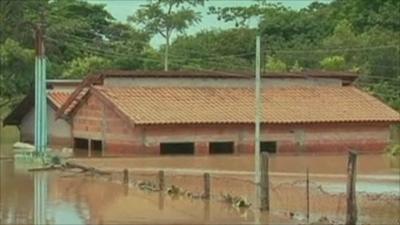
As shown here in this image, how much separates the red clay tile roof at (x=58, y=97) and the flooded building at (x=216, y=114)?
1811 mm

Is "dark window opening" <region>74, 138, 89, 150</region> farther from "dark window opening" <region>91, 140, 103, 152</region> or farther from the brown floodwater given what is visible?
the brown floodwater

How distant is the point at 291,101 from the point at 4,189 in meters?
21.1

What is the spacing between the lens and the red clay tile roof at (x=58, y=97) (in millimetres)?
49688

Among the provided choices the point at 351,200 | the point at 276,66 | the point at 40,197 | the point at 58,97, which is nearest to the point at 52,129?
the point at 58,97

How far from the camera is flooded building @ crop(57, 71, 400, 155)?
43.5 metres

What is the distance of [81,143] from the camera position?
48344 mm

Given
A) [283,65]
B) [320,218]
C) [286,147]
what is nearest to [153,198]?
[320,218]

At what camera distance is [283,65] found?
61.8m

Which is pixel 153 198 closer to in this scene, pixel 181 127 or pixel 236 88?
pixel 181 127

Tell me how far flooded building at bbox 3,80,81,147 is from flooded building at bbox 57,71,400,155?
197cm

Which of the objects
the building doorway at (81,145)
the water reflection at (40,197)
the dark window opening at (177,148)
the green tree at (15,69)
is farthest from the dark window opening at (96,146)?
the water reflection at (40,197)

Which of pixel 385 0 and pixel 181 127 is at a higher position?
pixel 385 0

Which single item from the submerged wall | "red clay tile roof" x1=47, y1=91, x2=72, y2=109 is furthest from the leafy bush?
"red clay tile roof" x1=47, y1=91, x2=72, y2=109

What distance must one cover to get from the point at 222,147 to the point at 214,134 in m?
1.40
